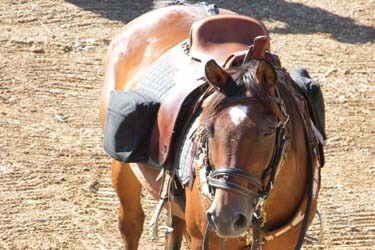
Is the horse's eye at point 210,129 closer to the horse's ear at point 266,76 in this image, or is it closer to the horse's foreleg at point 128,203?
the horse's ear at point 266,76

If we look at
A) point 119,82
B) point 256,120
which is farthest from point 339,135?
point 256,120

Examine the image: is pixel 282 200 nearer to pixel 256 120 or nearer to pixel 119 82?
pixel 256 120

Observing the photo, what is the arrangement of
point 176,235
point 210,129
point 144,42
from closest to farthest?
1. point 210,129
2. point 176,235
3. point 144,42

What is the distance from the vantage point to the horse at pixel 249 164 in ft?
11.3

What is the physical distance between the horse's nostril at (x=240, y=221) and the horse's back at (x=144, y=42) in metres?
1.66

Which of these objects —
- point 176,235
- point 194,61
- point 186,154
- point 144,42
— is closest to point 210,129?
point 186,154

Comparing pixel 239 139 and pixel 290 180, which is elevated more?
pixel 239 139

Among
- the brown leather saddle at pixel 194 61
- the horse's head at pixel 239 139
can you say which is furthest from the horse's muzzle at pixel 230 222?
the brown leather saddle at pixel 194 61

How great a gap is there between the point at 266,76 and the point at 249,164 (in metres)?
0.35

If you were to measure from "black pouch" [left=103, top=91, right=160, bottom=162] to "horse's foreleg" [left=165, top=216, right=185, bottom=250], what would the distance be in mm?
505

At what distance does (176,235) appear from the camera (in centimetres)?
488

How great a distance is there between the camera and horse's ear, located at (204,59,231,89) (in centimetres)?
353

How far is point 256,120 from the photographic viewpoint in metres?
3.47

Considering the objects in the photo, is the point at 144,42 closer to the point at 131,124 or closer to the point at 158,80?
the point at 158,80
